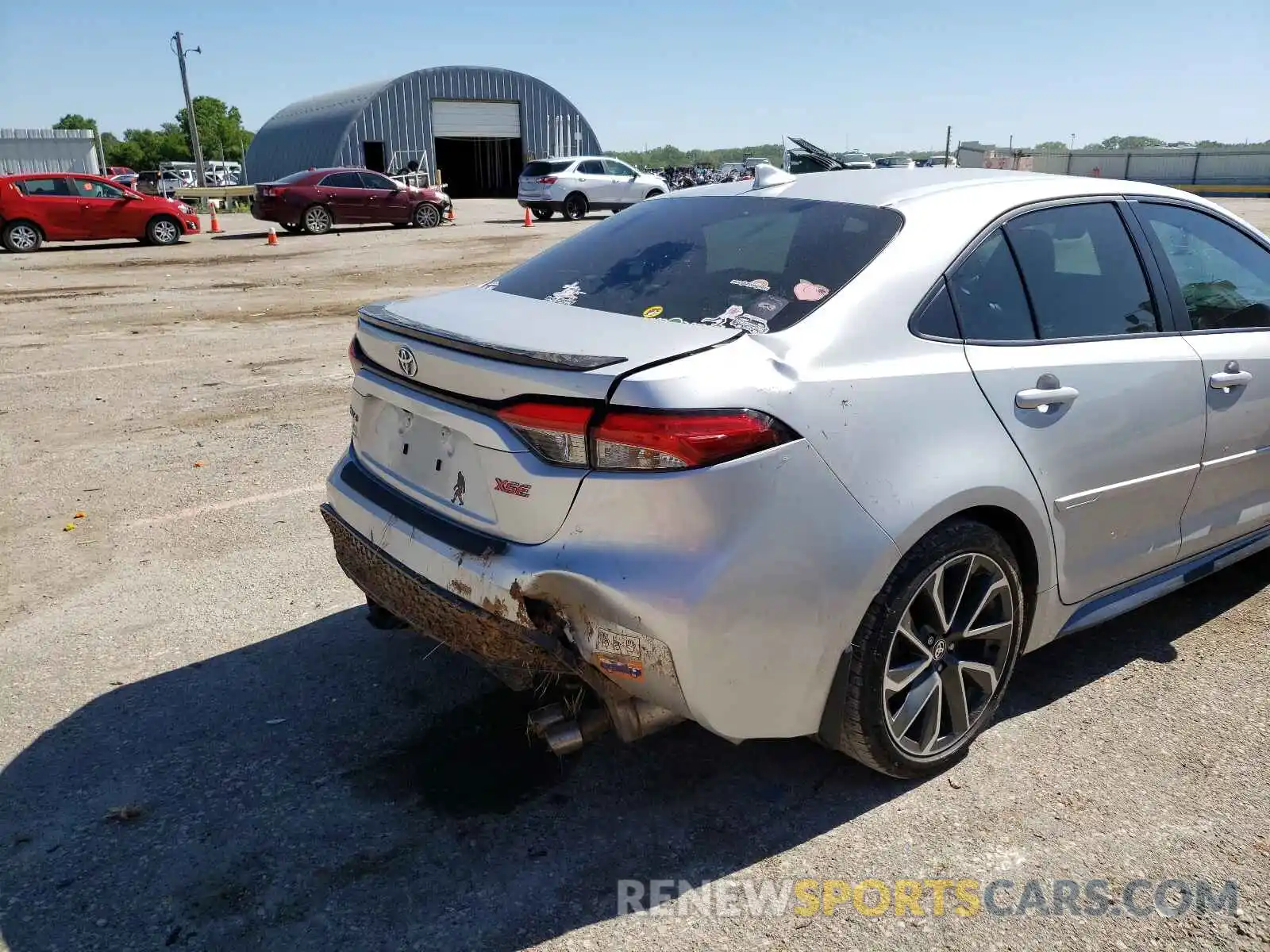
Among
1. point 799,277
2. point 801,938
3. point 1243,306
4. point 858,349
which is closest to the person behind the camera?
point 801,938

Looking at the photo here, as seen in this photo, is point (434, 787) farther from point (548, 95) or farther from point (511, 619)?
point (548, 95)

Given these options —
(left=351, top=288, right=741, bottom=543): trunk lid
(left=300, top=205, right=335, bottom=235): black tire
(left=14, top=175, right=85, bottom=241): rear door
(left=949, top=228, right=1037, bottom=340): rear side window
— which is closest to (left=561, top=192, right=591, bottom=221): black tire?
(left=300, top=205, right=335, bottom=235): black tire

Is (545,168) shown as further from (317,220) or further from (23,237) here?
(23,237)

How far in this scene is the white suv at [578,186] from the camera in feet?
95.2

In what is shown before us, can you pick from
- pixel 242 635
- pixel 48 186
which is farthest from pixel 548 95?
pixel 242 635

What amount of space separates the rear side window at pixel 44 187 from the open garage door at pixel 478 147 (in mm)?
29069

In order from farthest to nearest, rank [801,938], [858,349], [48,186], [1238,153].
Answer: [1238,153], [48,186], [858,349], [801,938]

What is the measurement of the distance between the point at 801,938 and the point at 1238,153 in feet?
188

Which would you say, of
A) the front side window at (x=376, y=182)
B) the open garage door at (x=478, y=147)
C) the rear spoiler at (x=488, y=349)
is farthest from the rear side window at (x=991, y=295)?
the open garage door at (x=478, y=147)

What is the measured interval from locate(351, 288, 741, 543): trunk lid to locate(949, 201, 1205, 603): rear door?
0.94 meters

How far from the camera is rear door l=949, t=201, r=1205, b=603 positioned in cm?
294

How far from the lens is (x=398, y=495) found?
301 cm

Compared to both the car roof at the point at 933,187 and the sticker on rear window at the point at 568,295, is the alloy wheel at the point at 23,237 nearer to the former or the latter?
the car roof at the point at 933,187

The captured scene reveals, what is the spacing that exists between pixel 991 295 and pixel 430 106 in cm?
4963
